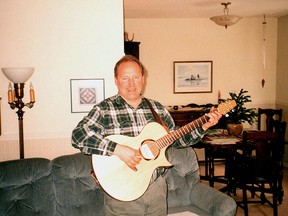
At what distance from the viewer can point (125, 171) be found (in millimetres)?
1900

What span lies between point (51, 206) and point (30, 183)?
0.77 feet

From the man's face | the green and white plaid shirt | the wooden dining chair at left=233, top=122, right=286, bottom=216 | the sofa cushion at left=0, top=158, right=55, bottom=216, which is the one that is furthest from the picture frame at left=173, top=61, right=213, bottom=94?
the man's face

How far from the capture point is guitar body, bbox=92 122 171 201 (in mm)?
1843

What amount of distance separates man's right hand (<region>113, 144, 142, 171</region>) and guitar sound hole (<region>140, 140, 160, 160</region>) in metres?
0.07

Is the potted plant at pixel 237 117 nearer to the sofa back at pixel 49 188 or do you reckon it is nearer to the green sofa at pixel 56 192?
the green sofa at pixel 56 192

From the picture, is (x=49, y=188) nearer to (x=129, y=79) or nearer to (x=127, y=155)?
(x=127, y=155)

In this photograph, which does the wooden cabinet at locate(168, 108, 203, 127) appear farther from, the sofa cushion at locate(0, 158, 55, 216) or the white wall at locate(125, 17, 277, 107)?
the sofa cushion at locate(0, 158, 55, 216)

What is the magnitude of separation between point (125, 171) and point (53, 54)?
1.57m

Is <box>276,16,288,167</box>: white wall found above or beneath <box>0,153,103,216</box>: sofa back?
above

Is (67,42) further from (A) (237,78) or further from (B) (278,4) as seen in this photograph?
(A) (237,78)

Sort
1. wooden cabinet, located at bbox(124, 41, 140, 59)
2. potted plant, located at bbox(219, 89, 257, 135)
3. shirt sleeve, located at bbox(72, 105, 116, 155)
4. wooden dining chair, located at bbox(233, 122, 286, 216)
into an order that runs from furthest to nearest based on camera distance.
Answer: wooden cabinet, located at bbox(124, 41, 140, 59)
potted plant, located at bbox(219, 89, 257, 135)
wooden dining chair, located at bbox(233, 122, 286, 216)
shirt sleeve, located at bbox(72, 105, 116, 155)

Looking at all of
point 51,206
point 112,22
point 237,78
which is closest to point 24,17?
point 112,22

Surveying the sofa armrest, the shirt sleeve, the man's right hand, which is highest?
the shirt sleeve

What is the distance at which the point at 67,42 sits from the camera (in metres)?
3.00
